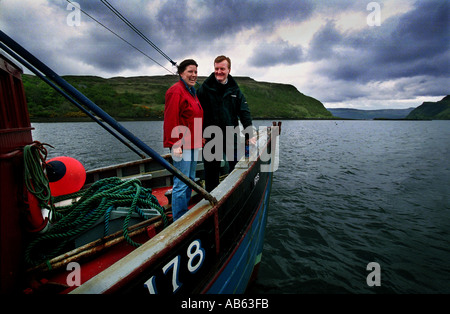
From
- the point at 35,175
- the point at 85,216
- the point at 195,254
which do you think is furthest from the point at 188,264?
the point at 35,175

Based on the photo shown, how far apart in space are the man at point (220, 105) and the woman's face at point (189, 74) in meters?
0.63

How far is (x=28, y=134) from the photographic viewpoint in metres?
1.90

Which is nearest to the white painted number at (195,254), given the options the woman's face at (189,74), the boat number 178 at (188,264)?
the boat number 178 at (188,264)

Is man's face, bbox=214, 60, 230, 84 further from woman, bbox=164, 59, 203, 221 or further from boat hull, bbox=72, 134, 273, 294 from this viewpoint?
boat hull, bbox=72, 134, 273, 294

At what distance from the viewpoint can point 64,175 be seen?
310 centimetres

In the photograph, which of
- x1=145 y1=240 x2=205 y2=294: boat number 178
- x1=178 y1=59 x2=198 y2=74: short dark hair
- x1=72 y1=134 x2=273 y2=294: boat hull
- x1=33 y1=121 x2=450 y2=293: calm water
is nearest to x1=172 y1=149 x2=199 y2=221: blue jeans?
x1=72 y1=134 x2=273 y2=294: boat hull

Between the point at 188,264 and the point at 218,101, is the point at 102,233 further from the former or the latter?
the point at 218,101

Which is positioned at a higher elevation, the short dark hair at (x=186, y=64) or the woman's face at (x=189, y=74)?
the short dark hair at (x=186, y=64)

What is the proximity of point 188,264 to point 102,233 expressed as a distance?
1.19 metres

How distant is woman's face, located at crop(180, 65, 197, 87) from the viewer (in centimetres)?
268

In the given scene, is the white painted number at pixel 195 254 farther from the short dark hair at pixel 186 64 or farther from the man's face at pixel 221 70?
the man's face at pixel 221 70

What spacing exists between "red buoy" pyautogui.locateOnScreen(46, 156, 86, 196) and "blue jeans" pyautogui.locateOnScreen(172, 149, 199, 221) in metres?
1.70

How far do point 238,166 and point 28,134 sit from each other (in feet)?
8.12

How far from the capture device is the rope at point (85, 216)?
6.35 ft
